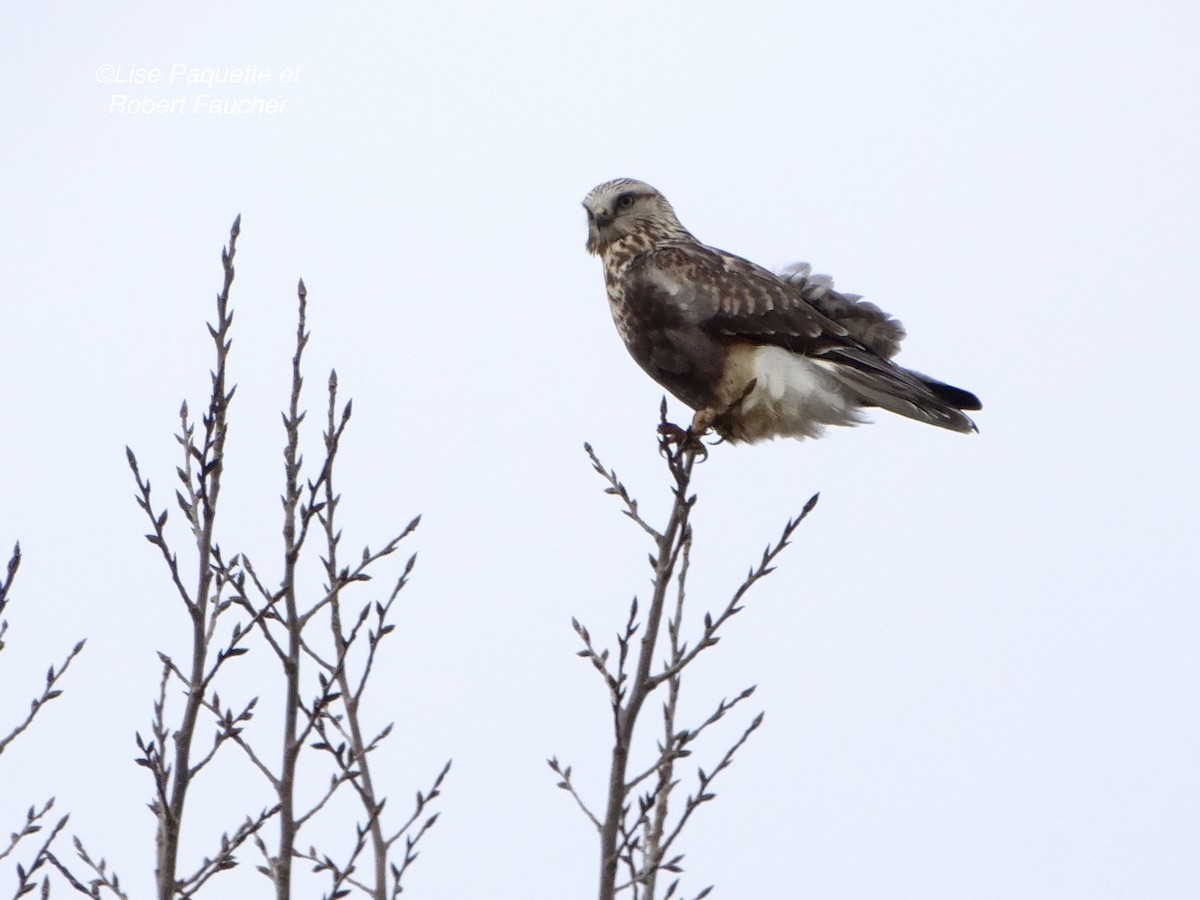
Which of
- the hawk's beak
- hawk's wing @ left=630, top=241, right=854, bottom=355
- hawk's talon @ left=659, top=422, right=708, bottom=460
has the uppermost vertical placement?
the hawk's beak

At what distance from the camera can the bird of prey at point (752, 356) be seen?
4.78 meters

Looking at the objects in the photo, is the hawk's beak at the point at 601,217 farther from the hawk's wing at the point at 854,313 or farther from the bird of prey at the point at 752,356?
the hawk's wing at the point at 854,313

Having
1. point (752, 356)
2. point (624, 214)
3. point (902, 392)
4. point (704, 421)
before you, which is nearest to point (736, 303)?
point (752, 356)

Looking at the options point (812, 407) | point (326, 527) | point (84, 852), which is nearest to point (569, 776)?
point (326, 527)

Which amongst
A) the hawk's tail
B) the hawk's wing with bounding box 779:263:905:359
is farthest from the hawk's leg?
the hawk's wing with bounding box 779:263:905:359

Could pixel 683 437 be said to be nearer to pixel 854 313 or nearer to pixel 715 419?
pixel 715 419

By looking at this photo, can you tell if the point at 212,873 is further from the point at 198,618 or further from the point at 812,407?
the point at 812,407

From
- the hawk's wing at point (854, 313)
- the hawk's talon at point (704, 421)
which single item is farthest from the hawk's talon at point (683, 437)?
the hawk's wing at point (854, 313)

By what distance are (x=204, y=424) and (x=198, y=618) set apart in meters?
0.37

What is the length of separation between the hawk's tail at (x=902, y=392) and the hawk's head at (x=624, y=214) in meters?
1.03

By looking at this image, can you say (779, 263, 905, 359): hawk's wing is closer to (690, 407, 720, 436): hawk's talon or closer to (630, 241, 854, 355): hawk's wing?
(630, 241, 854, 355): hawk's wing

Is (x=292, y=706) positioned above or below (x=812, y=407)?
below

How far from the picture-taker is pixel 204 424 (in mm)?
2504

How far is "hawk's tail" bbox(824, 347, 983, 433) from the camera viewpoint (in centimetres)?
479
